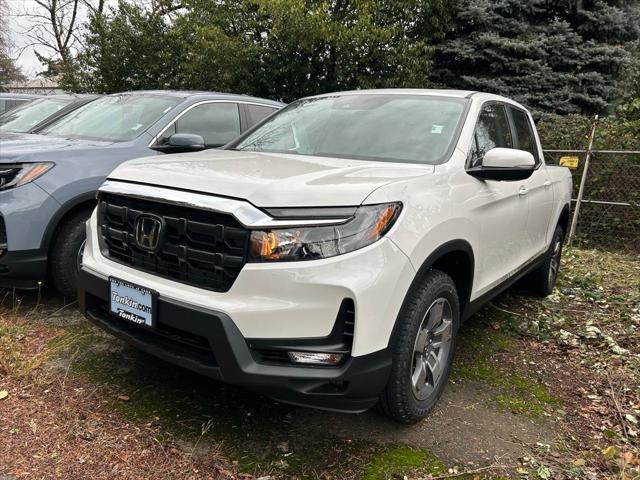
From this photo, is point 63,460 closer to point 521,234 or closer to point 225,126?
point 521,234

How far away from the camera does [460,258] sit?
294 cm

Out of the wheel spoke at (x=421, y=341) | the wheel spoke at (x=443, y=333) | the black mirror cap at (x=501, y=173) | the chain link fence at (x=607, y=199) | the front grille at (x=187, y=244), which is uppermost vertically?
the black mirror cap at (x=501, y=173)

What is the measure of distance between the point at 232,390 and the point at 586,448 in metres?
1.84

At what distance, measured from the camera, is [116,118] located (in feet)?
15.5

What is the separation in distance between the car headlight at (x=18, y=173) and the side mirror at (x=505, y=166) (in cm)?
275

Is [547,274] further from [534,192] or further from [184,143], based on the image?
[184,143]

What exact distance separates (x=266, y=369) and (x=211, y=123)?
3321mm

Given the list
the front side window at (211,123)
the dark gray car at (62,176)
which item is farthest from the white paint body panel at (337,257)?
the front side window at (211,123)

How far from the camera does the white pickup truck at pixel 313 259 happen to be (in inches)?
85.5

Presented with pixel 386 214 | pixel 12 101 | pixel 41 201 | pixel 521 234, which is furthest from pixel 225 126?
pixel 12 101

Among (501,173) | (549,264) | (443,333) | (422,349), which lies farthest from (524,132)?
(422,349)

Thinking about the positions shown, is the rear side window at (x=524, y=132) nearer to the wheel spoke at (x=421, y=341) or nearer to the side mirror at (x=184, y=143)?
the wheel spoke at (x=421, y=341)

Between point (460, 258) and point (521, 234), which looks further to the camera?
point (521, 234)

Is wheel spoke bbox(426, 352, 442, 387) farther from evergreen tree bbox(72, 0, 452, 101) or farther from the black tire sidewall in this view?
evergreen tree bbox(72, 0, 452, 101)
